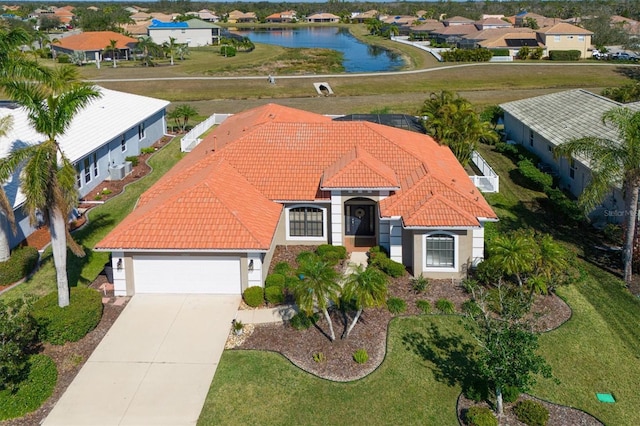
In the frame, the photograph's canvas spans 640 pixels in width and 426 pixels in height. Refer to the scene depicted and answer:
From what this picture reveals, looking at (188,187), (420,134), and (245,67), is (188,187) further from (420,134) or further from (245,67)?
(245,67)

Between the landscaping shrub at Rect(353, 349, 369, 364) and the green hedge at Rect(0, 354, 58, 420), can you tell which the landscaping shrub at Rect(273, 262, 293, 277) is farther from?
the green hedge at Rect(0, 354, 58, 420)

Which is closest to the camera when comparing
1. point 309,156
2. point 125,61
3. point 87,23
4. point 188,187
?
point 188,187

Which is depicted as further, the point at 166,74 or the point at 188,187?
the point at 166,74

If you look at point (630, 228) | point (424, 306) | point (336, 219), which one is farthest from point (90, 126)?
point (630, 228)

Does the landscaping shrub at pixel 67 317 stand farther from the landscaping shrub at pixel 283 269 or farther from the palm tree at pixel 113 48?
the palm tree at pixel 113 48

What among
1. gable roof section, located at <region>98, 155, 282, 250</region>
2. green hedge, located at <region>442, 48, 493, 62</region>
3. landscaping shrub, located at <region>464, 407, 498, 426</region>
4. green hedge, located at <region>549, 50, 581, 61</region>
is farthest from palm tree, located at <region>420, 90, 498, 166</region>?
green hedge, located at <region>549, 50, 581, 61</region>

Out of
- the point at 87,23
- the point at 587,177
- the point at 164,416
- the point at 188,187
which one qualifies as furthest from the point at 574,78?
the point at 87,23

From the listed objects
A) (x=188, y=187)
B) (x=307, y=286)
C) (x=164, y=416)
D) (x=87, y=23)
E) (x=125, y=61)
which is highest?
(x=87, y=23)
